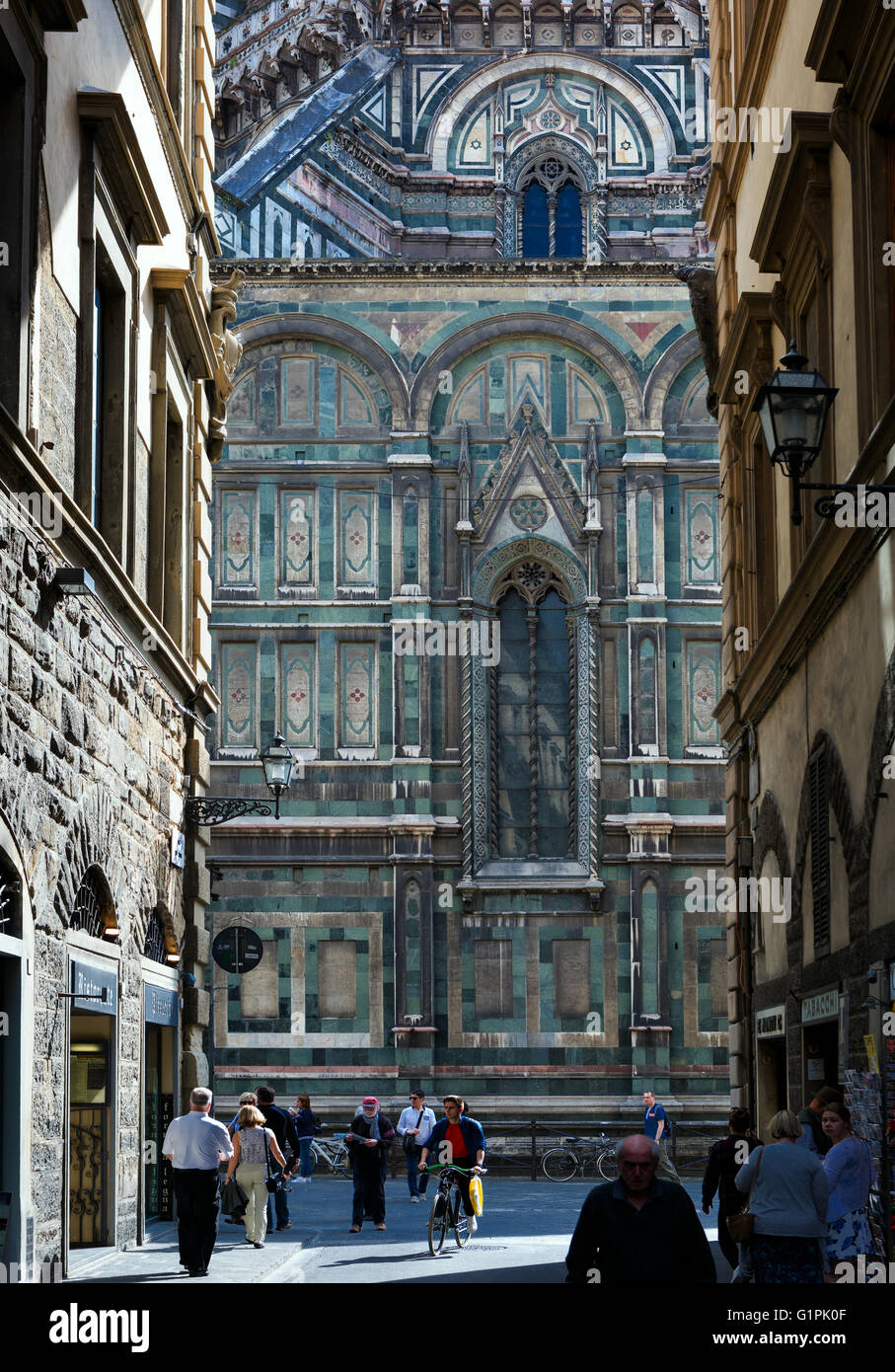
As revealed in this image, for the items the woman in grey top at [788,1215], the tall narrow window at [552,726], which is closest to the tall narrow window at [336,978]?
the tall narrow window at [552,726]

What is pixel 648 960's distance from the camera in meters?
36.0

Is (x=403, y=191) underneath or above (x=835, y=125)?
above

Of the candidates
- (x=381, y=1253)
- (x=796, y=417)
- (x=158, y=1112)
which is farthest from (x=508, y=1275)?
(x=796, y=417)

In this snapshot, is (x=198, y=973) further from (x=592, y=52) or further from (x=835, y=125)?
(x=592, y=52)

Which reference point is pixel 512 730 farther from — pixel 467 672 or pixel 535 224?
pixel 535 224

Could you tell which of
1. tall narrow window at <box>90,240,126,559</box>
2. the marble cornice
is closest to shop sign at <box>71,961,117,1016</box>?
tall narrow window at <box>90,240,126,559</box>

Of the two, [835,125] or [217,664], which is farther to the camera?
[217,664]

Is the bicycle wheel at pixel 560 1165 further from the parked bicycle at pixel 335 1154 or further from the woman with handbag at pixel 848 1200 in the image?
the woman with handbag at pixel 848 1200

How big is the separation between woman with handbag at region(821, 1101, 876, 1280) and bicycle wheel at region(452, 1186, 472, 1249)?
7.90 meters

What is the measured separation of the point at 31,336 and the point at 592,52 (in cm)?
3273

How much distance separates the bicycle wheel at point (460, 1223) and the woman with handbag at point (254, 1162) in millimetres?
1730

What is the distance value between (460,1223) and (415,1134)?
832cm
